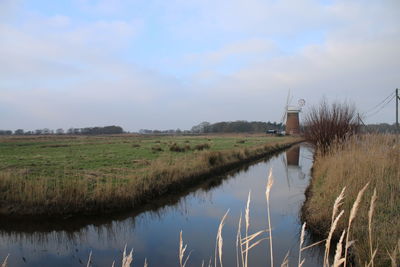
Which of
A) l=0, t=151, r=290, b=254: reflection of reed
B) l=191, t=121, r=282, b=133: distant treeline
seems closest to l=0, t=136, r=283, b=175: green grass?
l=0, t=151, r=290, b=254: reflection of reed

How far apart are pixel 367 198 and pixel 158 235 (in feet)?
16.7

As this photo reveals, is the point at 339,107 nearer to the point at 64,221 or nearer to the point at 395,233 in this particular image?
the point at 395,233

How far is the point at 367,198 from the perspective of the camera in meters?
6.14

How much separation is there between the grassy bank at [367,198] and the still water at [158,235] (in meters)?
0.92

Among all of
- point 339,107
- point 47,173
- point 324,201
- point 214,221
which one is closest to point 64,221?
point 214,221

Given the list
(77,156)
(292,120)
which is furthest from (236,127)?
(77,156)

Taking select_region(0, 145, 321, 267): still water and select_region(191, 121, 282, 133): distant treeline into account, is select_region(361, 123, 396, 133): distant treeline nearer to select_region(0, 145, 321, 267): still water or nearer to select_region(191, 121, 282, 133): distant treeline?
select_region(0, 145, 321, 267): still water

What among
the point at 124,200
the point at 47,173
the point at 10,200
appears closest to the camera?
the point at 10,200

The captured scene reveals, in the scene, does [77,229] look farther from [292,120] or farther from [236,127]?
[236,127]

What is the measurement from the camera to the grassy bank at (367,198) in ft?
15.2

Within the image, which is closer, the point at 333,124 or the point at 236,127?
the point at 333,124

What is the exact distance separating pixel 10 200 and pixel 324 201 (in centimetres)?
915

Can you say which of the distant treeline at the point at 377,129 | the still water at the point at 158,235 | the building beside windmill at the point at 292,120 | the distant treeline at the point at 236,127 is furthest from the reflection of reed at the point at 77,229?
the distant treeline at the point at 236,127

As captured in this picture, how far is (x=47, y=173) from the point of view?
12633 mm
